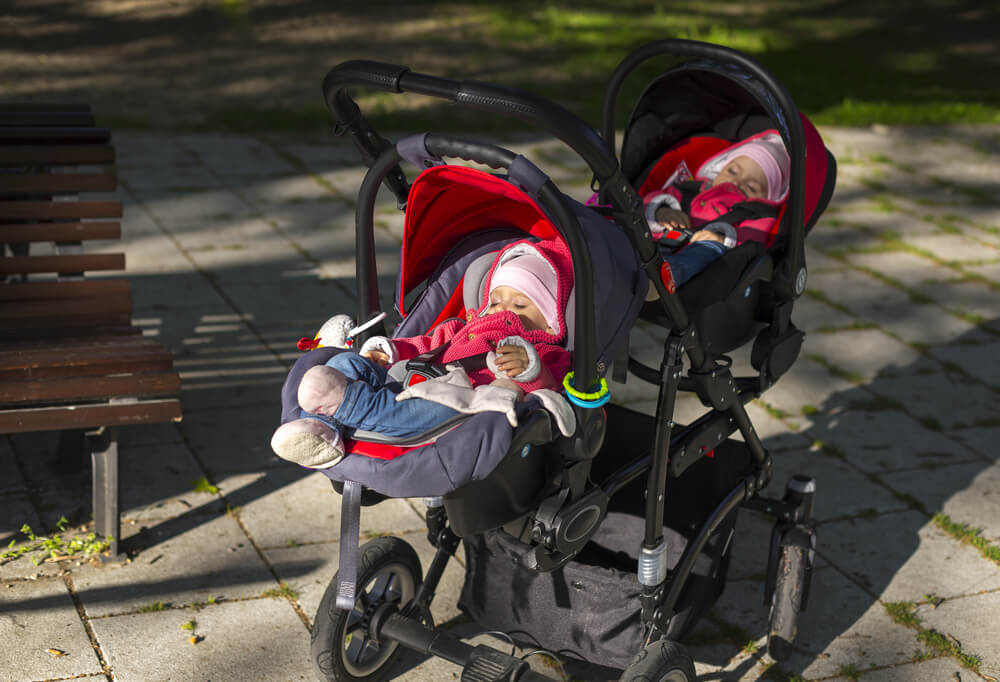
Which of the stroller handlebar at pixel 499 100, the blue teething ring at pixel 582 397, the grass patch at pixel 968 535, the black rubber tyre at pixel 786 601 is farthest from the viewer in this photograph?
the grass patch at pixel 968 535

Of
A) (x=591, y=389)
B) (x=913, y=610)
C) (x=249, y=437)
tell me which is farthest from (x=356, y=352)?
(x=913, y=610)

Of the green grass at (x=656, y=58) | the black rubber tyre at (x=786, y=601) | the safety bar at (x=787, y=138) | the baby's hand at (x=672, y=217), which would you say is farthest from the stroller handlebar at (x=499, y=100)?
the green grass at (x=656, y=58)

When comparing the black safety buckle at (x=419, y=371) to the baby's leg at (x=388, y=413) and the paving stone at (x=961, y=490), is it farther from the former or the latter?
the paving stone at (x=961, y=490)

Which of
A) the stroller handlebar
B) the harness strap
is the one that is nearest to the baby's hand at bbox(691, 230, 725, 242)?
the stroller handlebar

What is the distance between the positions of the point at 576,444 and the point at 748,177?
1.64 metres

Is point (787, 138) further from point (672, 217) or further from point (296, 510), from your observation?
point (296, 510)

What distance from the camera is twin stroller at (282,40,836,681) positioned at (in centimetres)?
246

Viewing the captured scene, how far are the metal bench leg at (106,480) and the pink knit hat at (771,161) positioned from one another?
2308 mm

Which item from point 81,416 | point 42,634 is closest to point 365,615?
point 42,634

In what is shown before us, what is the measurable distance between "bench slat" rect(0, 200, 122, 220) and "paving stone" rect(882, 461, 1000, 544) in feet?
10.3

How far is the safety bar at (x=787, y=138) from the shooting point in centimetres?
319

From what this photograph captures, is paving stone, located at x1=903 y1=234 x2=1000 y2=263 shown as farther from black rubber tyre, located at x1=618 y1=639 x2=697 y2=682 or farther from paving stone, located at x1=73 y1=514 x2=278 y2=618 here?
paving stone, located at x1=73 y1=514 x2=278 y2=618

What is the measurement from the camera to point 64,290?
4.00 meters

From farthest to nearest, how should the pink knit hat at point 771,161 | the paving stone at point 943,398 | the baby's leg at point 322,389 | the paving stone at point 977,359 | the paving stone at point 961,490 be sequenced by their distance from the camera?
1. the paving stone at point 977,359
2. the paving stone at point 943,398
3. the paving stone at point 961,490
4. the pink knit hat at point 771,161
5. the baby's leg at point 322,389
